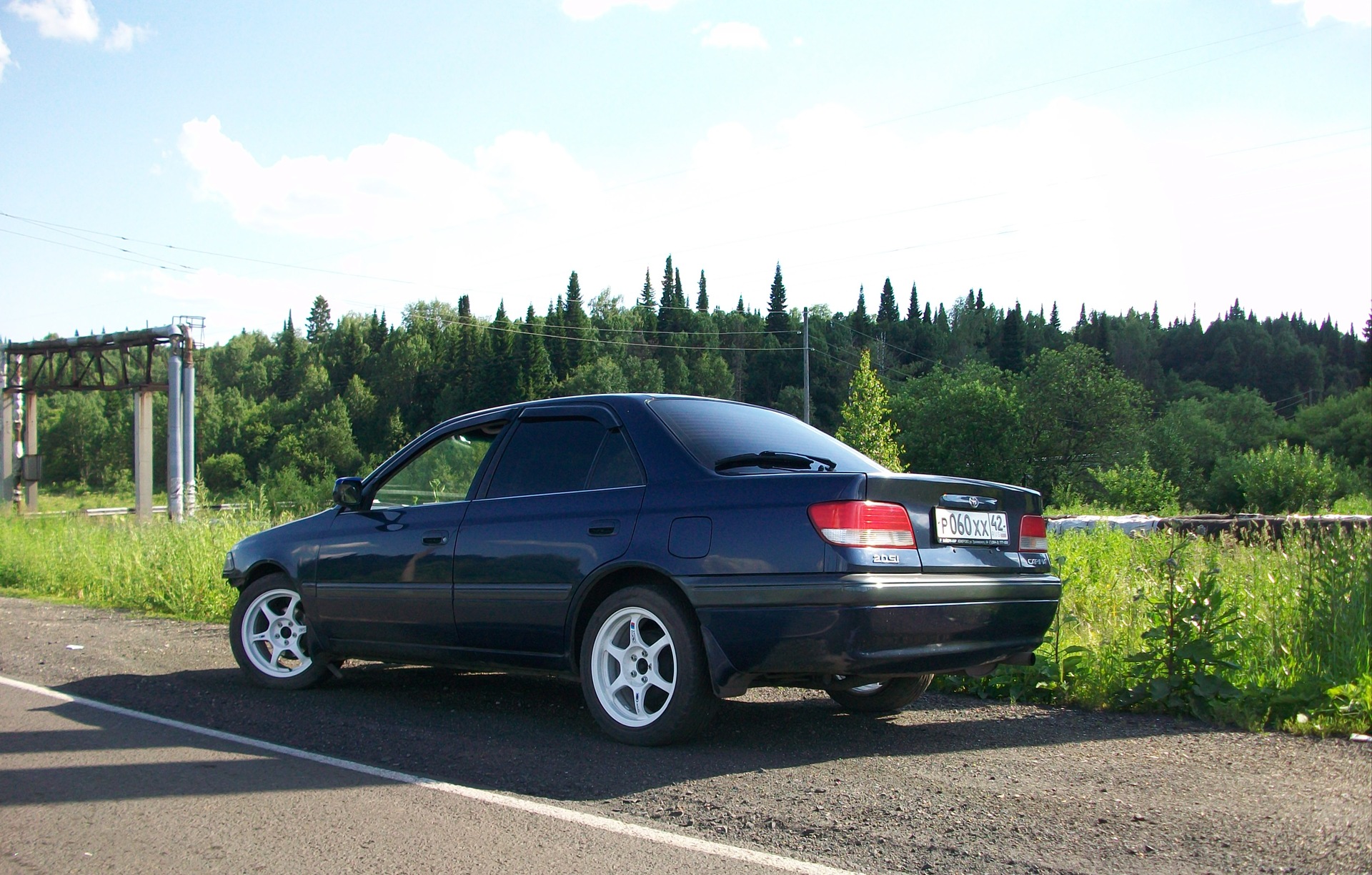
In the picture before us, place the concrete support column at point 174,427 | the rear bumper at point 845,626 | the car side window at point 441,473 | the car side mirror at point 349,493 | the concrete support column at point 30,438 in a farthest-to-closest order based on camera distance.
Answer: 1. the concrete support column at point 30,438
2. the concrete support column at point 174,427
3. the car side mirror at point 349,493
4. the car side window at point 441,473
5. the rear bumper at point 845,626

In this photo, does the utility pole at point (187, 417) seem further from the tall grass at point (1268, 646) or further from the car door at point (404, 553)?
the tall grass at point (1268, 646)

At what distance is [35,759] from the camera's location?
4738mm

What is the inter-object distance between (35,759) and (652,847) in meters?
3.19

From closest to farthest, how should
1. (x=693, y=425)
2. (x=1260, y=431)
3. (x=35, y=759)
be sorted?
1. (x=35, y=759)
2. (x=693, y=425)
3. (x=1260, y=431)

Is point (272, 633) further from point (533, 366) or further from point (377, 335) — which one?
point (377, 335)

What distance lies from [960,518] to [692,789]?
1775mm

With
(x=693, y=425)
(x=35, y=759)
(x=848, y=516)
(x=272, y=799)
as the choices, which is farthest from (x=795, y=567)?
(x=35, y=759)

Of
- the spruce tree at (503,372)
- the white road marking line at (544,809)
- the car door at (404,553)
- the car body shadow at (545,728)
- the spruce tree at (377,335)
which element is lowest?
the car body shadow at (545,728)

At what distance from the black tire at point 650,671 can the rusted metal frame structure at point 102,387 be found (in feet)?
122

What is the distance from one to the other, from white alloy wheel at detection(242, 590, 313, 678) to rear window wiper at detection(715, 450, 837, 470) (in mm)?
3254

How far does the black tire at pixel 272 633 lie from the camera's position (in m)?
6.53

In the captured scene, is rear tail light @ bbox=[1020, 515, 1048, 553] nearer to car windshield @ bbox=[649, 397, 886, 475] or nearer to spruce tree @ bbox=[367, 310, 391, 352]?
car windshield @ bbox=[649, 397, 886, 475]

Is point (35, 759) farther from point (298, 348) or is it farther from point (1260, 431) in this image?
point (298, 348)

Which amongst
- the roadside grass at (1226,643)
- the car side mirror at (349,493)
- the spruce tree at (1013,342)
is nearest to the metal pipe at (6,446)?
the car side mirror at (349,493)
